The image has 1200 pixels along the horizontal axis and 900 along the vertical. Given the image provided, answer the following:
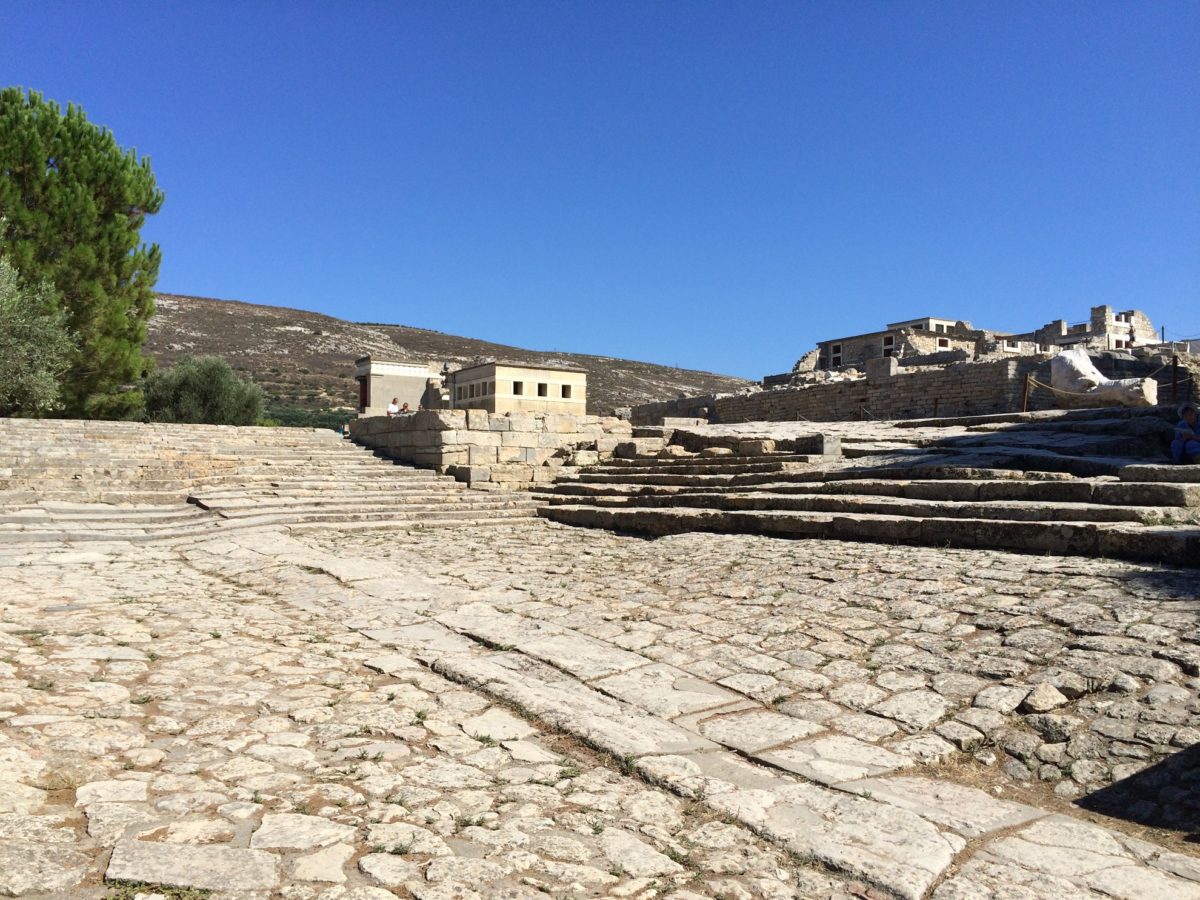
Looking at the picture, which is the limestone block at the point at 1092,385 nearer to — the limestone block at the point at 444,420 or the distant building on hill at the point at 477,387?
the distant building on hill at the point at 477,387

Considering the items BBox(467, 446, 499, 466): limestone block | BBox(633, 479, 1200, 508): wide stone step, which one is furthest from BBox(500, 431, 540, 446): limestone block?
BBox(633, 479, 1200, 508): wide stone step

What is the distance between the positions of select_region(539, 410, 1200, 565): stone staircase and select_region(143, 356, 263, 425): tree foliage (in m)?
14.3

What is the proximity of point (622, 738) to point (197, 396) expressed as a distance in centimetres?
2274

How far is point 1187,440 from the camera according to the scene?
7.35 m

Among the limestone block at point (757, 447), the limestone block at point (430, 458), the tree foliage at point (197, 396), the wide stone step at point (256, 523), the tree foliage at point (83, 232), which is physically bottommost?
the wide stone step at point (256, 523)

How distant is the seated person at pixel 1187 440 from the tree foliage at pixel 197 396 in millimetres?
22145

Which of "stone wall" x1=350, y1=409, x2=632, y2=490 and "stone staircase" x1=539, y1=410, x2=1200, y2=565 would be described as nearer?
"stone staircase" x1=539, y1=410, x2=1200, y2=565

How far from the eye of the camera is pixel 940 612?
16.4 feet

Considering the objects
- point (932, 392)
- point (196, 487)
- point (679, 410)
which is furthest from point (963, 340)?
point (196, 487)

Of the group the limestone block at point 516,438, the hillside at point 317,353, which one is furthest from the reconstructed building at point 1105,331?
the limestone block at point 516,438

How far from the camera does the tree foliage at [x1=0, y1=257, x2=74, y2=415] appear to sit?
16.5 metres

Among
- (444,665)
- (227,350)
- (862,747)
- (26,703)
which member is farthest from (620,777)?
(227,350)

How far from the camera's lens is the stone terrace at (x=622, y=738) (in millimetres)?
2443

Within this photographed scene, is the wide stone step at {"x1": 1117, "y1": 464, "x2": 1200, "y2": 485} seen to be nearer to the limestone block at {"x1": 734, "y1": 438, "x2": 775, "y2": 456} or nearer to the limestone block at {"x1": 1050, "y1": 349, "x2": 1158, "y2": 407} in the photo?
the limestone block at {"x1": 734, "y1": 438, "x2": 775, "y2": 456}
